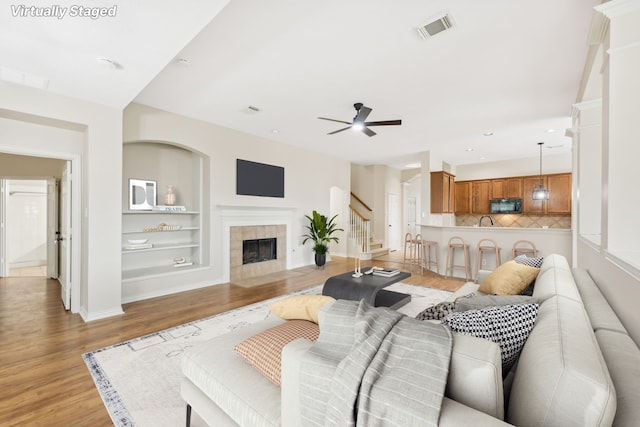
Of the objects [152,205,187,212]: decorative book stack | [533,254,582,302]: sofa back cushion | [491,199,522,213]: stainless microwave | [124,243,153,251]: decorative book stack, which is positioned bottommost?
[124,243,153,251]: decorative book stack

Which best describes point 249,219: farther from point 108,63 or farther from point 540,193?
point 540,193

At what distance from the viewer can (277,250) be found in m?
6.32

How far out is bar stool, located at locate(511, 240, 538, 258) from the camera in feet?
17.3

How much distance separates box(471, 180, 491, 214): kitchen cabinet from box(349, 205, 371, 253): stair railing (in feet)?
10.9

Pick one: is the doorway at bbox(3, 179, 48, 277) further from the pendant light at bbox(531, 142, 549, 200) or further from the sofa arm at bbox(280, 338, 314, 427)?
the pendant light at bbox(531, 142, 549, 200)

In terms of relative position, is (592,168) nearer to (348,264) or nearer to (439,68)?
(439,68)

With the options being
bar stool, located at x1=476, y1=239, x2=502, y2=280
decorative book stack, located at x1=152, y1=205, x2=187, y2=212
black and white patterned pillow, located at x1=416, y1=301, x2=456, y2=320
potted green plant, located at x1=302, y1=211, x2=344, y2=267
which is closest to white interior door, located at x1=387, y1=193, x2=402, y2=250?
potted green plant, located at x1=302, y1=211, x2=344, y2=267

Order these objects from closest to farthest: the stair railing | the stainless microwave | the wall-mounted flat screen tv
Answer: the wall-mounted flat screen tv < the stainless microwave < the stair railing

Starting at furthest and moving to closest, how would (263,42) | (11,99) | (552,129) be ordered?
(552,129) → (11,99) → (263,42)

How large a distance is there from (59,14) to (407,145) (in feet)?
19.1

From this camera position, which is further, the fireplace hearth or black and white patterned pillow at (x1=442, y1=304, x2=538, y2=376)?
the fireplace hearth

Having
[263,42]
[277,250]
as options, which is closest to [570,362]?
[263,42]

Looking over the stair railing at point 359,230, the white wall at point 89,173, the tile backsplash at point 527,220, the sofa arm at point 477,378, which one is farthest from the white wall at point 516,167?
the white wall at point 89,173

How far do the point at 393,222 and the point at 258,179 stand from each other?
223 inches
